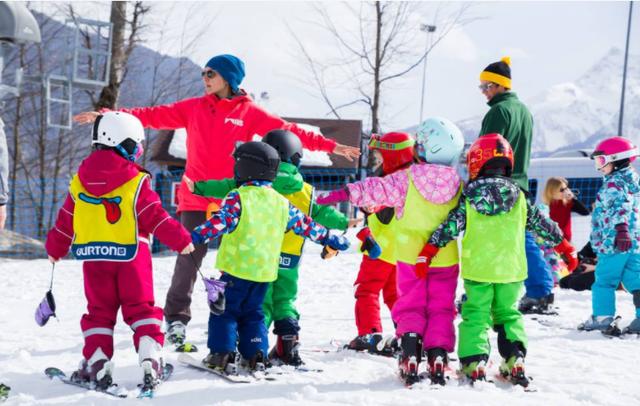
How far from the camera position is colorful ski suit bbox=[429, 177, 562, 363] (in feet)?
13.5

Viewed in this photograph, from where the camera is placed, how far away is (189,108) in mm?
5254

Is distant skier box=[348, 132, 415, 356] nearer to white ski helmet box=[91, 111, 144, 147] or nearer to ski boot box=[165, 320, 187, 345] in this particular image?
ski boot box=[165, 320, 187, 345]

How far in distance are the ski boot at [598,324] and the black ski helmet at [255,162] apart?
3556mm

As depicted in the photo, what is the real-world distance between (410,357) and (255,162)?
1.48 metres

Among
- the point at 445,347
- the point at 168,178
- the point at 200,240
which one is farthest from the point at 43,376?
the point at 168,178

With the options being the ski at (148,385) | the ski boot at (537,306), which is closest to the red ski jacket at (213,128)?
the ski at (148,385)

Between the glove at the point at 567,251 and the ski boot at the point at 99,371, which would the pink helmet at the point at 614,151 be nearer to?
the glove at the point at 567,251

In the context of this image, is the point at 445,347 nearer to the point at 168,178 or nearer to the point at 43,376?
the point at 43,376

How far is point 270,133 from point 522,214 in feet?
5.64

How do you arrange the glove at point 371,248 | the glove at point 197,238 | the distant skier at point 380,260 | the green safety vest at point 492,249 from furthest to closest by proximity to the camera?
the distant skier at point 380,260 < the glove at point 371,248 < the green safety vest at point 492,249 < the glove at point 197,238

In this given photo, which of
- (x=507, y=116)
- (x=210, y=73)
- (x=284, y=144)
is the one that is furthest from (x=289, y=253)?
(x=507, y=116)

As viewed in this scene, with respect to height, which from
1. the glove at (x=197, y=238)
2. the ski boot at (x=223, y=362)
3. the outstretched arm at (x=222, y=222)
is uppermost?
the outstretched arm at (x=222, y=222)

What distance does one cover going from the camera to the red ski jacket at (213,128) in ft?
16.8

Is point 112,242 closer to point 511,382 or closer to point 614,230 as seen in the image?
point 511,382
